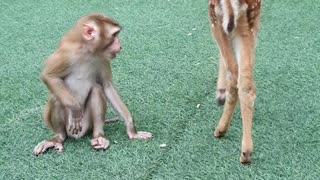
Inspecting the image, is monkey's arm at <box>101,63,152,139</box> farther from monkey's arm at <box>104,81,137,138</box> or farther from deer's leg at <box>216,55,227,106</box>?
deer's leg at <box>216,55,227,106</box>

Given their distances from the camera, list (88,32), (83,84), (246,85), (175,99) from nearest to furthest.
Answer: (246,85), (88,32), (83,84), (175,99)

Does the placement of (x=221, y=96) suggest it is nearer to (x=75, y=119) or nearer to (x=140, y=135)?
(x=140, y=135)

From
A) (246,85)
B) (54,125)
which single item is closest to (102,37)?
(54,125)

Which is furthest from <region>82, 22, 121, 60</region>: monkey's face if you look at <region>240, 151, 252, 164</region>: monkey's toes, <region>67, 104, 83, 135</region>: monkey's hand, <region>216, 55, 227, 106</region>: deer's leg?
<region>240, 151, 252, 164</region>: monkey's toes

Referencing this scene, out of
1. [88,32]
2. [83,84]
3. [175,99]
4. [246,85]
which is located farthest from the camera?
[175,99]

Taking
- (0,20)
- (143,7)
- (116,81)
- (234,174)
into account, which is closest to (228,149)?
(234,174)

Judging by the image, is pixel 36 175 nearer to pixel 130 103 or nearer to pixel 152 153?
pixel 152 153

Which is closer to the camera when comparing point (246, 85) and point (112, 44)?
point (246, 85)

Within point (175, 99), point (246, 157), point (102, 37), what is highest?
point (102, 37)

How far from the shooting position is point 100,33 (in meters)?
2.86

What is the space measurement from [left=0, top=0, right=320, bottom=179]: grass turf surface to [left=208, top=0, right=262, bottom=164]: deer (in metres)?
0.22

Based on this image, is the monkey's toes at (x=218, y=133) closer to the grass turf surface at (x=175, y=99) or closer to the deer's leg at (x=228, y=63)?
the grass turf surface at (x=175, y=99)

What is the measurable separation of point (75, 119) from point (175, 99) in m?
0.71

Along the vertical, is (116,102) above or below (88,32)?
below
